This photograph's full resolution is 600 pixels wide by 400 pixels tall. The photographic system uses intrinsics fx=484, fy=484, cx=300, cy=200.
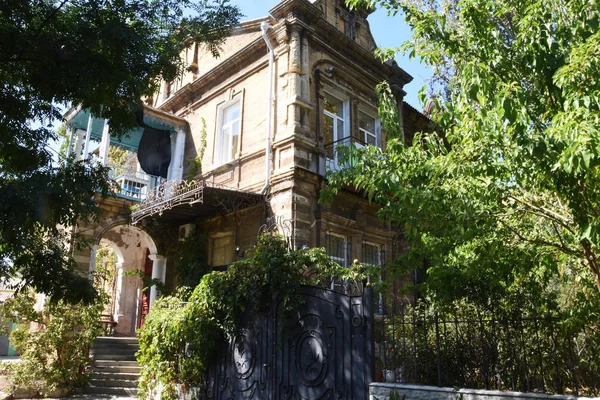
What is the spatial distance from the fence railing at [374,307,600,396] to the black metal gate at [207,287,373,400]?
16.8 inches

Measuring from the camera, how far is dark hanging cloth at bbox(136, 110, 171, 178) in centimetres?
1506

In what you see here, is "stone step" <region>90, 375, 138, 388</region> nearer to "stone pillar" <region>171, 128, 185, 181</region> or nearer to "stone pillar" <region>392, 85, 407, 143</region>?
"stone pillar" <region>171, 128, 185, 181</region>

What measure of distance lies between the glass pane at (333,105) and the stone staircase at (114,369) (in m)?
8.25

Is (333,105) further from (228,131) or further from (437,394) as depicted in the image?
(437,394)

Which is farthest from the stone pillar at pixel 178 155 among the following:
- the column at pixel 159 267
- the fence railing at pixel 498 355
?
the fence railing at pixel 498 355

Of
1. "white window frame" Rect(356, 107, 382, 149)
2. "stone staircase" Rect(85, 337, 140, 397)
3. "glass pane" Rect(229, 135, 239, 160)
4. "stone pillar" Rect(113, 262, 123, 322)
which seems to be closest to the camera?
"stone staircase" Rect(85, 337, 140, 397)

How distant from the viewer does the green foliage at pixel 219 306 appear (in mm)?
7795

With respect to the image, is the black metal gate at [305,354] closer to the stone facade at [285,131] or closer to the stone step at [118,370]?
the stone facade at [285,131]

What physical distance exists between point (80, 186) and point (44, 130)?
1081 millimetres

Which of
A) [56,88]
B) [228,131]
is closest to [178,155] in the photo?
[228,131]

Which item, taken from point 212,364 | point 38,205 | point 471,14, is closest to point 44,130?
point 38,205

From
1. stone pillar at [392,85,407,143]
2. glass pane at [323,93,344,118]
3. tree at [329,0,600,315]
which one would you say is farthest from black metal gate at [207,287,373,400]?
stone pillar at [392,85,407,143]

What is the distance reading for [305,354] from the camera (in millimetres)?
7199

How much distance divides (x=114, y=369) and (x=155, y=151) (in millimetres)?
6906
